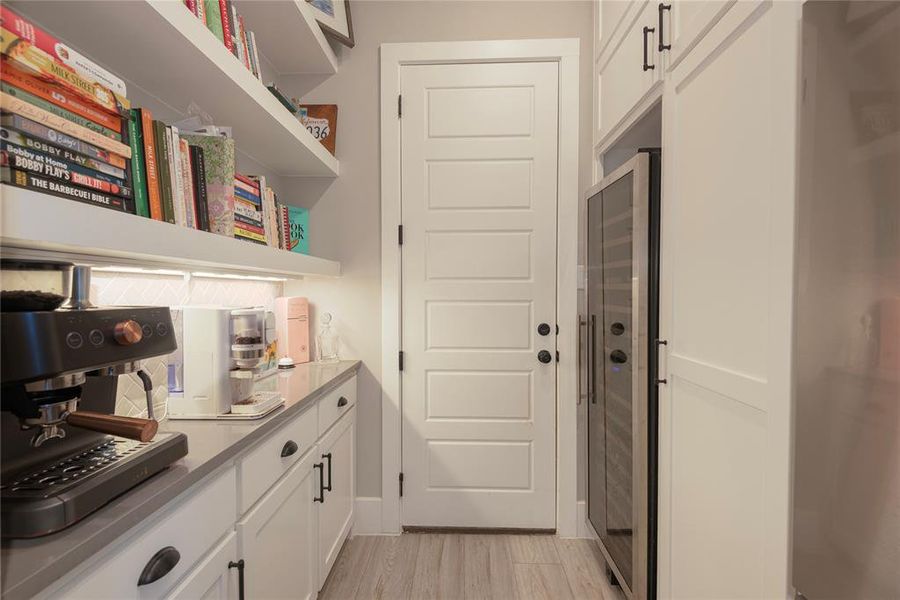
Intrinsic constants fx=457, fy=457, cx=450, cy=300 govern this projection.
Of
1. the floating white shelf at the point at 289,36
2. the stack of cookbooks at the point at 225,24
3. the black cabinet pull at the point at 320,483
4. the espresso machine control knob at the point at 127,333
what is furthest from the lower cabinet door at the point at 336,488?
the floating white shelf at the point at 289,36

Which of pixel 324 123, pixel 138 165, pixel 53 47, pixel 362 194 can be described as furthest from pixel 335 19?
pixel 53 47

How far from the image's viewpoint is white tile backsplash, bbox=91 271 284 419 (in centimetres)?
130

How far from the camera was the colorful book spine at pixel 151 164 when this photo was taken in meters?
1.09

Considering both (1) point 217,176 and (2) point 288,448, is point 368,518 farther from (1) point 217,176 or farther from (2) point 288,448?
(1) point 217,176

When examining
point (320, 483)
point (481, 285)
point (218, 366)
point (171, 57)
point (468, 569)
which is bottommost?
point (468, 569)

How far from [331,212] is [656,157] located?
1635mm

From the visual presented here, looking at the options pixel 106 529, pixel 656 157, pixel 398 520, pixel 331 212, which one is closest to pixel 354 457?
pixel 398 520

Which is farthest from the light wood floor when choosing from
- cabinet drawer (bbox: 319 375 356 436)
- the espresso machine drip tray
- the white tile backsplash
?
the espresso machine drip tray

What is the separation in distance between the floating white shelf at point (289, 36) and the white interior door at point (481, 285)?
444mm

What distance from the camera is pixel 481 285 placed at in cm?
242

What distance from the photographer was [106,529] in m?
0.72

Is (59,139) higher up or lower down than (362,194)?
lower down

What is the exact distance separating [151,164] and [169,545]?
85 cm

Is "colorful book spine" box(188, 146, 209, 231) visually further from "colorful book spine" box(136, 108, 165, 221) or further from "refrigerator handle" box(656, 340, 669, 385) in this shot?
"refrigerator handle" box(656, 340, 669, 385)
